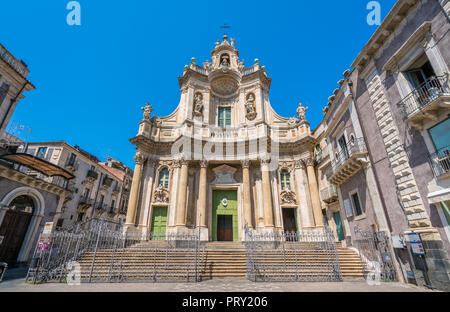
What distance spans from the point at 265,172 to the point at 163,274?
1060 cm

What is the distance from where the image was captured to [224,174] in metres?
18.2

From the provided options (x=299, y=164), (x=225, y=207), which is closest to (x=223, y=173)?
(x=225, y=207)

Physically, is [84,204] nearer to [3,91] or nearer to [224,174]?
[3,91]

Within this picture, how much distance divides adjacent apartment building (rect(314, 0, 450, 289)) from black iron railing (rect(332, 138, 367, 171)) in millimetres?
62

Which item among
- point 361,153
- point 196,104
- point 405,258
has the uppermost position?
point 196,104

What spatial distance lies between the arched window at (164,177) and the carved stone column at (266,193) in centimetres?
826

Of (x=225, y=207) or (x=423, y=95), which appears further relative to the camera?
(x=225, y=207)

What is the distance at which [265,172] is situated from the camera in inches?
653

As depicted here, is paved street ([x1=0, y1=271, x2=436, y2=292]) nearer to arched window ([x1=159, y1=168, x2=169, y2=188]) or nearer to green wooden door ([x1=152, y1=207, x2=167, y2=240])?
green wooden door ([x1=152, y1=207, x2=167, y2=240])

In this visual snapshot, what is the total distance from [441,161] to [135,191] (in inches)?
682

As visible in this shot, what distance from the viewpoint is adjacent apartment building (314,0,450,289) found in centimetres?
653

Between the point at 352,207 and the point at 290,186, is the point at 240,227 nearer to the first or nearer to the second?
the point at 290,186

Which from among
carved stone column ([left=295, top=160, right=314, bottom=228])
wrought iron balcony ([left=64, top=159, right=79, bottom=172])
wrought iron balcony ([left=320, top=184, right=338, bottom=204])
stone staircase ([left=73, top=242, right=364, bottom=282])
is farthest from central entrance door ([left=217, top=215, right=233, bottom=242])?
wrought iron balcony ([left=64, top=159, right=79, bottom=172])
